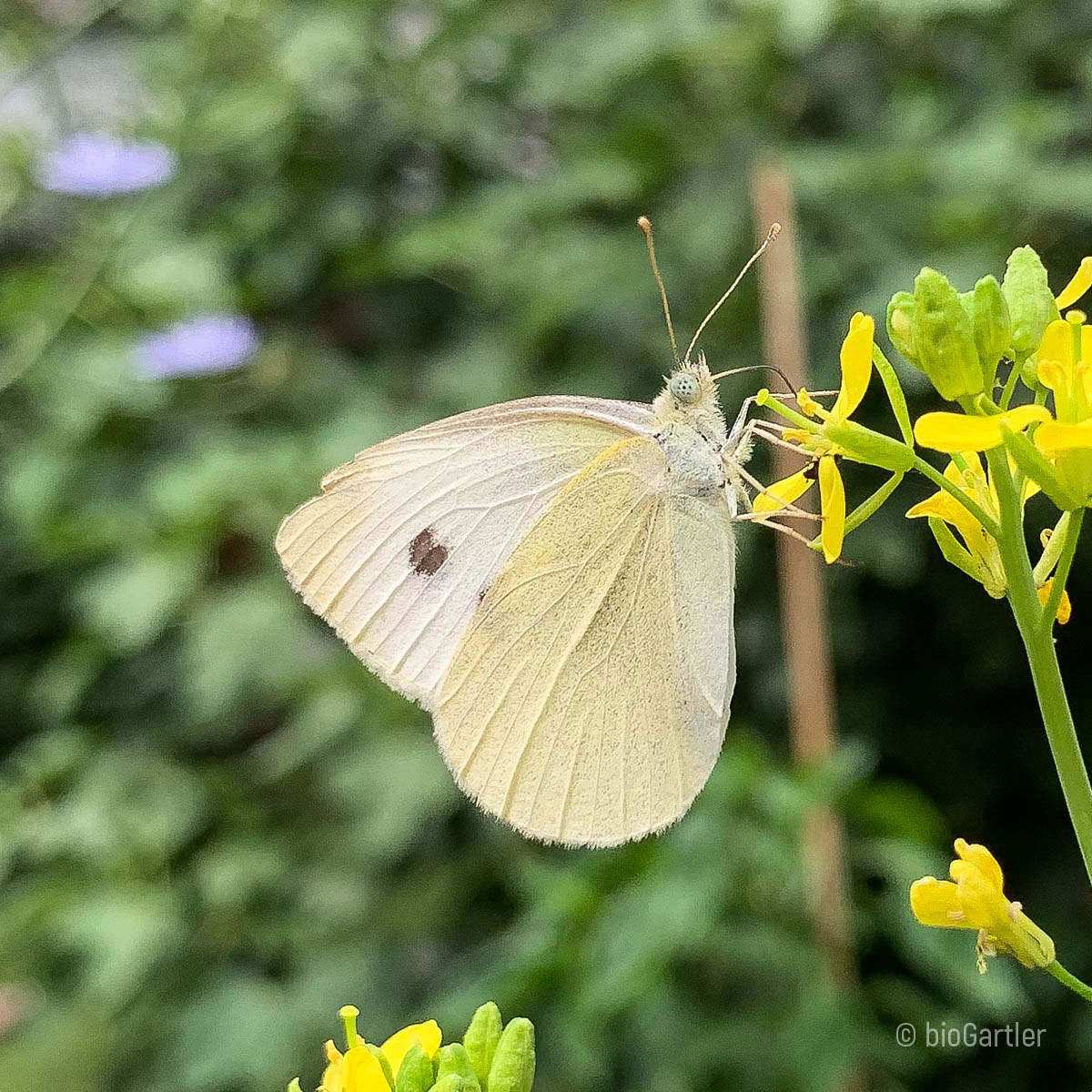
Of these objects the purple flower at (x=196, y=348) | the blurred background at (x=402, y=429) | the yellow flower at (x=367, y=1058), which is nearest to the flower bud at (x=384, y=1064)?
the yellow flower at (x=367, y=1058)

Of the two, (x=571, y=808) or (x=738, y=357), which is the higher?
(x=738, y=357)

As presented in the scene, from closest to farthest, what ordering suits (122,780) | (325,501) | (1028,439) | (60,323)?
(1028,439)
(325,501)
(122,780)
(60,323)

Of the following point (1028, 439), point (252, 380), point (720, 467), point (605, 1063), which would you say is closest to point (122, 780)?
point (252, 380)

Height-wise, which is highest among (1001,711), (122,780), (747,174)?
(747,174)

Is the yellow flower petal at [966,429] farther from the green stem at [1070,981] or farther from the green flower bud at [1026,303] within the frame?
the green stem at [1070,981]

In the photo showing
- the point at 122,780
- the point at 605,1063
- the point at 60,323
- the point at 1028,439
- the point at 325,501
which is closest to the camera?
the point at 1028,439

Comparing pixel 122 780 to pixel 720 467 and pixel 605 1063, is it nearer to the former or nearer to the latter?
pixel 605 1063

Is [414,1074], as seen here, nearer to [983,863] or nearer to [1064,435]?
[983,863]
